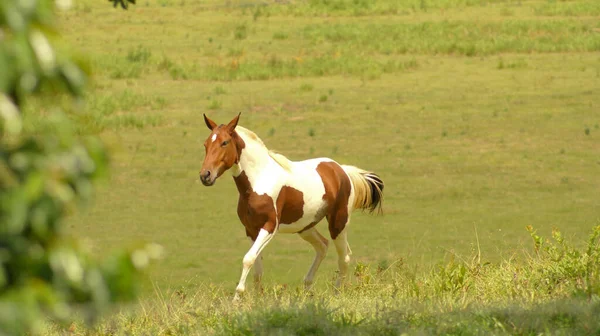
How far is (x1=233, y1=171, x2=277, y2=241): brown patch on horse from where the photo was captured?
808 centimetres

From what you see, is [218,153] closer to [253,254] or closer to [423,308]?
[253,254]

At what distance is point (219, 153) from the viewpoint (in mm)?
7887

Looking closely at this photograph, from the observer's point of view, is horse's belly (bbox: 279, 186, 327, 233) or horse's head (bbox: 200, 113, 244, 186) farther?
horse's belly (bbox: 279, 186, 327, 233)

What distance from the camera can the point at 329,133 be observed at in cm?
1983

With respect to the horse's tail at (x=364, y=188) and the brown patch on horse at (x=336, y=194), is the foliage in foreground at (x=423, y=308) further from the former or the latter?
the horse's tail at (x=364, y=188)

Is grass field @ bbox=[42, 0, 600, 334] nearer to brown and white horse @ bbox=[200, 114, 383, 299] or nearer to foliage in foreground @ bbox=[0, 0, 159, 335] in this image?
foliage in foreground @ bbox=[0, 0, 159, 335]

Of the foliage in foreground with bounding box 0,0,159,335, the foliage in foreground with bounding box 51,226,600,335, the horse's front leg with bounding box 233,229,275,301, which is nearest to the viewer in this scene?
the foliage in foreground with bounding box 0,0,159,335

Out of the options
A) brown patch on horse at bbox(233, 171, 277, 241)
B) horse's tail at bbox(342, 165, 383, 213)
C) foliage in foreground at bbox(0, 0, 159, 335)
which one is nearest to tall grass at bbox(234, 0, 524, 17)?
A: horse's tail at bbox(342, 165, 383, 213)

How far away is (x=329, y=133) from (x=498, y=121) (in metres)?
3.16

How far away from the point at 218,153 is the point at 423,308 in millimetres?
2451

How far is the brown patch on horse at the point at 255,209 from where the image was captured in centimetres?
808

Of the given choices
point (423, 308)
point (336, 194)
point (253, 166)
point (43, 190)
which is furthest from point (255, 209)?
point (43, 190)

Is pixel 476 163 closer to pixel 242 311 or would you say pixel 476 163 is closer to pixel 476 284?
pixel 476 284

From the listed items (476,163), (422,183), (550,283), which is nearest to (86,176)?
(550,283)
